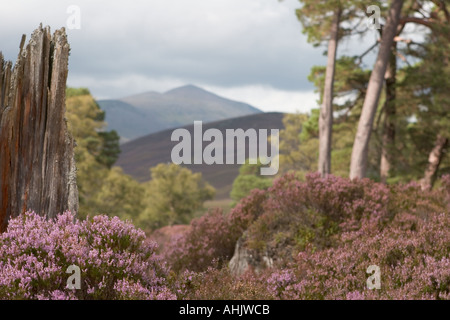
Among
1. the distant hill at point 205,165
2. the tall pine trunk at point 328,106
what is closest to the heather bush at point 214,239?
the tall pine trunk at point 328,106

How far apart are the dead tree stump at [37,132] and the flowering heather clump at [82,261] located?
2.71 feet

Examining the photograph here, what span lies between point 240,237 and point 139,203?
23.4 m

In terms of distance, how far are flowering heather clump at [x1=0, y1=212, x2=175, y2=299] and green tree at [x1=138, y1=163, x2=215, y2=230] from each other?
25880 mm

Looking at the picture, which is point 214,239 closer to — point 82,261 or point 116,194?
point 82,261

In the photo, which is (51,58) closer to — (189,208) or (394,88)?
(394,88)

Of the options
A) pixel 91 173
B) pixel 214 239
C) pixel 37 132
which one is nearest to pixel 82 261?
pixel 37 132

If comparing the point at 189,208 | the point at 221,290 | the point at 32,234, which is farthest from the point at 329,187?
the point at 189,208

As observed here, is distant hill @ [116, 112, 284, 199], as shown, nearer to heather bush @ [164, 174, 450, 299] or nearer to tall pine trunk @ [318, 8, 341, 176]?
tall pine trunk @ [318, 8, 341, 176]

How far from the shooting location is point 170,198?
31594 millimetres

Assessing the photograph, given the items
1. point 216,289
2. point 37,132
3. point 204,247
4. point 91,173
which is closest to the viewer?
point 216,289

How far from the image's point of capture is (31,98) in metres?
6.47

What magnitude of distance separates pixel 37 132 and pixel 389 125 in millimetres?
15790
